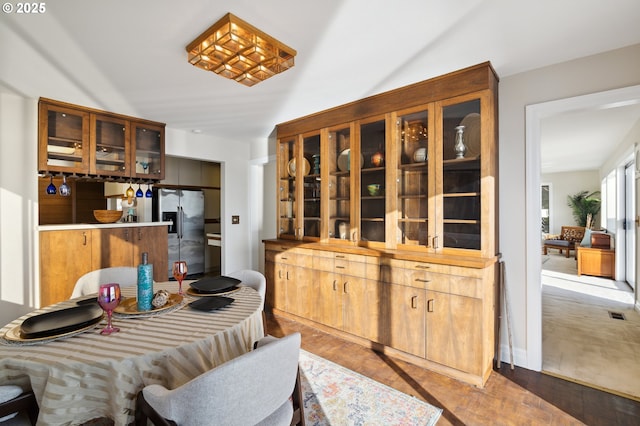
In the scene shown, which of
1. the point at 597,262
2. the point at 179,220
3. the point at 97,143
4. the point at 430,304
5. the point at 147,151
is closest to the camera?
the point at 430,304

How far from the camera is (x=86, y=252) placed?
11.0 feet

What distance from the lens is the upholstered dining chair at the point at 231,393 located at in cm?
97

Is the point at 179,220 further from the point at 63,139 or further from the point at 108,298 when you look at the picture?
the point at 108,298

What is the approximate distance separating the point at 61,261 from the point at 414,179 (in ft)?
12.2

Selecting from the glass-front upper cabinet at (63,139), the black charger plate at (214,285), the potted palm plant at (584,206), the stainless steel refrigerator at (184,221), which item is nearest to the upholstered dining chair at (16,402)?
the black charger plate at (214,285)

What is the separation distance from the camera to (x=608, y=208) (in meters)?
Result: 7.13

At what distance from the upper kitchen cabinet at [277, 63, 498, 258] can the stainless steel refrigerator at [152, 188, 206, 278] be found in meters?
2.89

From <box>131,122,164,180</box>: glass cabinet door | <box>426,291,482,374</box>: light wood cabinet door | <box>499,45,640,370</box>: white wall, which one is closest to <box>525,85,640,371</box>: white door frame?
<box>499,45,640,370</box>: white wall

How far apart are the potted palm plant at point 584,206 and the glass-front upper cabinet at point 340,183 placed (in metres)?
8.80

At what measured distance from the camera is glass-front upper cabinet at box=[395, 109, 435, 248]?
2.76 m

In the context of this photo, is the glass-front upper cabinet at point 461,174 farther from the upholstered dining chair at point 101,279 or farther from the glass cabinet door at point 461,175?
the upholstered dining chair at point 101,279

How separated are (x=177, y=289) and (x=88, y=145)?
2.44 m

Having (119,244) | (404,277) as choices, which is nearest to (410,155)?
(404,277)

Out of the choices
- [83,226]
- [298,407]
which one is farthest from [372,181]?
[83,226]
